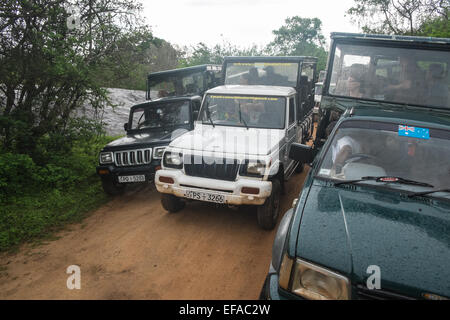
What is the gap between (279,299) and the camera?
201cm

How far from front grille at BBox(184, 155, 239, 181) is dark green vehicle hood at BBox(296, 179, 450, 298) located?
6.04 ft

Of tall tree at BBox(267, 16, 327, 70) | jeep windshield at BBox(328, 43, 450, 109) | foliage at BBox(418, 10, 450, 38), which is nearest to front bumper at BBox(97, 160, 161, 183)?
jeep windshield at BBox(328, 43, 450, 109)

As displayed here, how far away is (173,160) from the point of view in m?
4.52

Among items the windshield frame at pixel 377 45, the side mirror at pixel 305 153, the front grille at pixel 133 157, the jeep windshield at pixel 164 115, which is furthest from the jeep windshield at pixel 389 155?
the jeep windshield at pixel 164 115

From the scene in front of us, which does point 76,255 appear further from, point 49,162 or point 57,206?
point 49,162

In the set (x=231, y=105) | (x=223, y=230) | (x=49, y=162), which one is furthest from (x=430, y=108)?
(x=49, y=162)

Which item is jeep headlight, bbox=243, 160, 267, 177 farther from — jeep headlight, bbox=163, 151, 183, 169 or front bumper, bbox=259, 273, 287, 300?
front bumper, bbox=259, 273, 287, 300

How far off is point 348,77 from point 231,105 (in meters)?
2.06

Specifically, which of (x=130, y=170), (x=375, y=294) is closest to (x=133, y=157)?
(x=130, y=170)

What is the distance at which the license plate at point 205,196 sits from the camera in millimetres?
4215

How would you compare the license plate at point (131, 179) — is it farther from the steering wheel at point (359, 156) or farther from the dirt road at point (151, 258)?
the steering wheel at point (359, 156)

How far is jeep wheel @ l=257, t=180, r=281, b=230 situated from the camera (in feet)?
14.1

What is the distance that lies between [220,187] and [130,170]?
2143mm

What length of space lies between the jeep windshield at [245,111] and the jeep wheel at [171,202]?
58.3 inches
